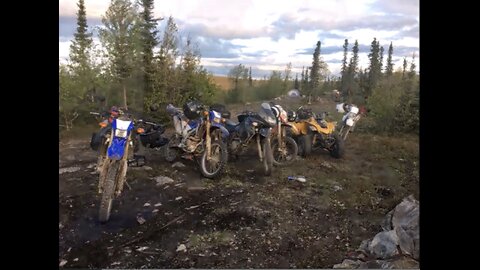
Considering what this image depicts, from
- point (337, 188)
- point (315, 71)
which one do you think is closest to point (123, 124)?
point (315, 71)

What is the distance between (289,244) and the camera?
3434 mm

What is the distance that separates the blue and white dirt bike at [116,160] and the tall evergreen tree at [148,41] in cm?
35

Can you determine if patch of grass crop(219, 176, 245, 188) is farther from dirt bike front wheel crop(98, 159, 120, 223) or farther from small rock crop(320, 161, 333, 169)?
dirt bike front wheel crop(98, 159, 120, 223)

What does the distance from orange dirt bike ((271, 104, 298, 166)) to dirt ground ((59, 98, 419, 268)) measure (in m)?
0.10

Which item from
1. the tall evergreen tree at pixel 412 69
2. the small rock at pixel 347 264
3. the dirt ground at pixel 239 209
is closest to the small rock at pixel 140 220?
the dirt ground at pixel 239 209

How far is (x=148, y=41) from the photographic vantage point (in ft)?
12.1

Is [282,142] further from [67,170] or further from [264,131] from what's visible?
[67,170]

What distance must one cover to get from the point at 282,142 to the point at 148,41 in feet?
5.11

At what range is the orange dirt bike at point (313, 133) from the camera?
12.7ft

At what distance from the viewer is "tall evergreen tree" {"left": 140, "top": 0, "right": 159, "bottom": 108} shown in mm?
3654

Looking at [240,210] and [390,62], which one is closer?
[240,210]

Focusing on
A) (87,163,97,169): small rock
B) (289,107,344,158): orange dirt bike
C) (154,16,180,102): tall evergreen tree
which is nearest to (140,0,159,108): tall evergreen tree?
(154,16,180,102): tall evergreen tree
